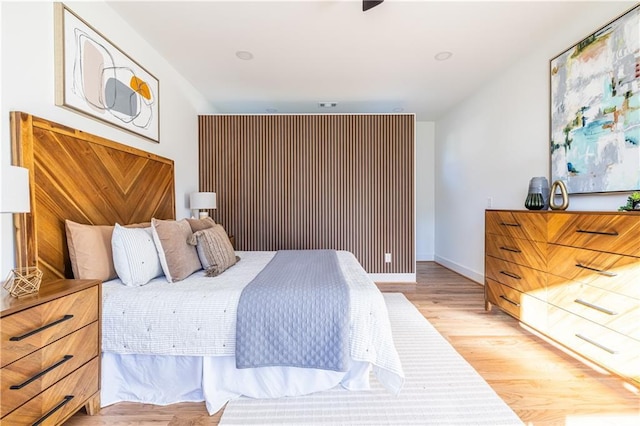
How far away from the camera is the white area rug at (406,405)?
1.39 m

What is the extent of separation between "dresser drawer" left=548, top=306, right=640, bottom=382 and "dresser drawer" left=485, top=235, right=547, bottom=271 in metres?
0.36

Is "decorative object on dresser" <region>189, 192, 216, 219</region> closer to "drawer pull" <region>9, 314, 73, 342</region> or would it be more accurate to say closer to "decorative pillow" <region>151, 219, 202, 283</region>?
"decorative pillow" <region>151, 219, 202, 283</region>

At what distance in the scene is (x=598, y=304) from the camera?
1.67 m

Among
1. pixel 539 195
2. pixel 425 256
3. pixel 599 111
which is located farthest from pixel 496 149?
pixel 425 256

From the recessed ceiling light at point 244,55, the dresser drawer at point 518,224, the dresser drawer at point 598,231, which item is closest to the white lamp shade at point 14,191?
the recessed ceiling light at point 244,55

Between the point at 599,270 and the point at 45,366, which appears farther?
the point at 599,270

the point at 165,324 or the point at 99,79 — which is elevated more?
the point at 99,79

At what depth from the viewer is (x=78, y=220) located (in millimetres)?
1754

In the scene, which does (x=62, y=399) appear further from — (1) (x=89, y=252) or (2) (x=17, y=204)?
(2) (x=17, y=204)

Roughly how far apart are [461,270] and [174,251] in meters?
3.98

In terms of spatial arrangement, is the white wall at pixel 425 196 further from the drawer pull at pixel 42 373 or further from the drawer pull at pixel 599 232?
the drawer pull at pixel 42 373

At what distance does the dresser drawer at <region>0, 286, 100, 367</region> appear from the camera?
1.00m

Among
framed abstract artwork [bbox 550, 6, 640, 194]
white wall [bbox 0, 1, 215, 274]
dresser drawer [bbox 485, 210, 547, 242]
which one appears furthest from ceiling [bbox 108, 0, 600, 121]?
dresser drawer [bbox 485, 210, 547, 242]

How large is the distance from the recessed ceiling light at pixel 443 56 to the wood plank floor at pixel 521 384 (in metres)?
2.64
